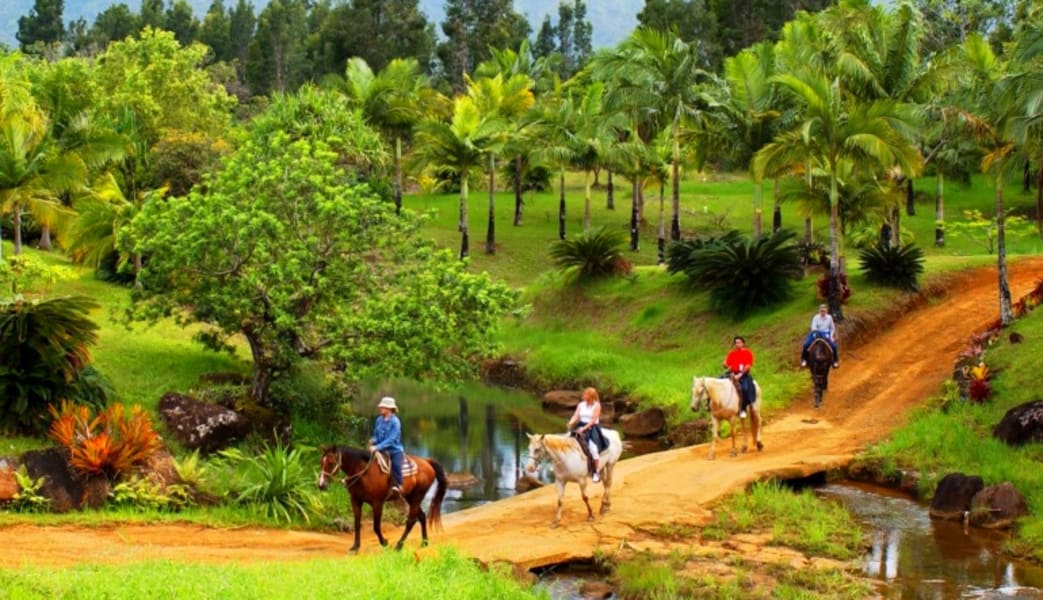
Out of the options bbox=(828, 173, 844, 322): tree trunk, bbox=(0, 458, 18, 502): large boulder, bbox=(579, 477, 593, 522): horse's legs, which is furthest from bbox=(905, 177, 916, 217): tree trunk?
bbox=(0, 458, 18, 502): large boulder

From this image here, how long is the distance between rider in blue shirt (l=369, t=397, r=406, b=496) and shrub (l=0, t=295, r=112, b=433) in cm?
712

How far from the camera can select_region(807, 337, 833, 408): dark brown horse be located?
89.1 ft

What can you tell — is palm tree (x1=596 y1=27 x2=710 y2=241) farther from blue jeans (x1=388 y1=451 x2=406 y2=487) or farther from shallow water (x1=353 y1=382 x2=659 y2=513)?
blue jeans (x1=388 y1=451 x2=406 y2=487)

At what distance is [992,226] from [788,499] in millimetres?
31585

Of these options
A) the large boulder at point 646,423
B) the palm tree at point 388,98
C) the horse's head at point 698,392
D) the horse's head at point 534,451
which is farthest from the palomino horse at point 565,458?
the palm tree at point 388,98

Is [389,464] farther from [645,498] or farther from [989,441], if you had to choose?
[989,441]

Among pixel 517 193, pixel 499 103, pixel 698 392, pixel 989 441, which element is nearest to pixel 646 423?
pixel 698 392

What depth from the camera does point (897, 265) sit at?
34094 mm

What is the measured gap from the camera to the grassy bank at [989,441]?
20.2m

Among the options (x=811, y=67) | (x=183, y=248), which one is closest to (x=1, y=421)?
(x=183, y=248)

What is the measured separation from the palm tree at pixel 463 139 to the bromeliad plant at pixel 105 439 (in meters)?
30.9

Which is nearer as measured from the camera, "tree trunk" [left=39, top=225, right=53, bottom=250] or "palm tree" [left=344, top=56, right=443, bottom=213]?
"tree trunk" [left=39, top=225, right=53, bottom=250]

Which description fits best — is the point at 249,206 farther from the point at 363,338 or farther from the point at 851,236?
the point at 851,236

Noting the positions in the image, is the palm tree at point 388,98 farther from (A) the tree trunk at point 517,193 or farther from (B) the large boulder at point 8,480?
(B) the large boulder at point 8,480
